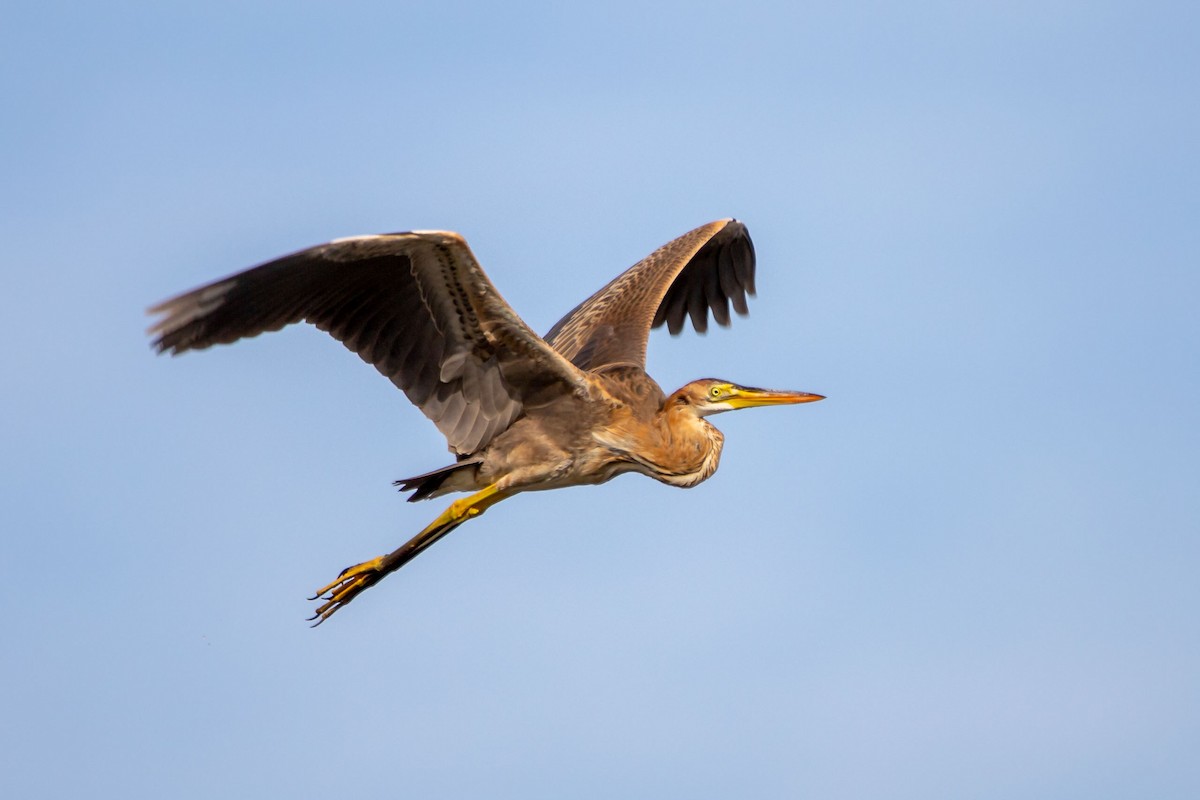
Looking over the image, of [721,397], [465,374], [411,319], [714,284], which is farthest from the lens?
[714,284]

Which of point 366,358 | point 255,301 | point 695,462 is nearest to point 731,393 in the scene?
point 695,462

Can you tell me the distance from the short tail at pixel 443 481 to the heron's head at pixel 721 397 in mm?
1242

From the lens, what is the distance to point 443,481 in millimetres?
10266

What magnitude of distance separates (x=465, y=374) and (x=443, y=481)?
75 cm

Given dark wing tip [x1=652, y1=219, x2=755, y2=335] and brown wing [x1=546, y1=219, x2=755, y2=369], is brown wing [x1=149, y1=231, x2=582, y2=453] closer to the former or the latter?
brown wing [x1=546, y1=219, x2=755, y2=369]

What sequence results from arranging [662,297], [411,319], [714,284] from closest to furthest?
[411,319] → [662,297] → [714,284]

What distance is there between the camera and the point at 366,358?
32.0ft

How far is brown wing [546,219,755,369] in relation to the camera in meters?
11.5

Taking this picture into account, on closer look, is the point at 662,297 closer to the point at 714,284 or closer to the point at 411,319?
the point at 714,284

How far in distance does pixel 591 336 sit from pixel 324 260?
2.97 m

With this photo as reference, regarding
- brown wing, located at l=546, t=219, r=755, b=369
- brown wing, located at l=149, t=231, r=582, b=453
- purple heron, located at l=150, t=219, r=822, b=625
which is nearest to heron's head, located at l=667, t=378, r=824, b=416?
purple heron, located at l=150, t=219, r=822, b=625

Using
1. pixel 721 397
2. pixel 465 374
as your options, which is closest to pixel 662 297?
pixel 721 397

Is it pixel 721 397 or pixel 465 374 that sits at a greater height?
pixel 721 397

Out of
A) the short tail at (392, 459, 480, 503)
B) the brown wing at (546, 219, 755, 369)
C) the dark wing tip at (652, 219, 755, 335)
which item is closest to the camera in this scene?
the short tail at (392, 459, 480, 503)
